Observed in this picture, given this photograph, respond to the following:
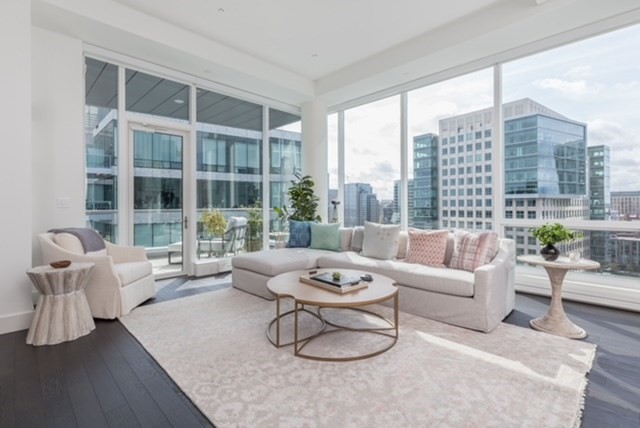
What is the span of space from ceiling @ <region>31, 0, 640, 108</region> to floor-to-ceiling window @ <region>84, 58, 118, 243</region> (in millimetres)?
296

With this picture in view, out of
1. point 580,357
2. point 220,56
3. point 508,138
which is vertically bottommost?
point 580,357

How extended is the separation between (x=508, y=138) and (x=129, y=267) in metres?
5.16

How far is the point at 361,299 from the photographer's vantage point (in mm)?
2449

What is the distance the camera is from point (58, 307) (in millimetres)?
2736

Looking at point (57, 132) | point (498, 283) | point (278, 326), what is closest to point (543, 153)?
point (498, 283)

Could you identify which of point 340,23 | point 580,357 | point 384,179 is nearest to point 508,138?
point 384,179

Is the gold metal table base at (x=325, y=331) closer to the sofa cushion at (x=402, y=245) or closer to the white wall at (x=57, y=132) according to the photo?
the sofa cushion at (x=402, y=245)

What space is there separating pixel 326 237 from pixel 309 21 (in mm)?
2918

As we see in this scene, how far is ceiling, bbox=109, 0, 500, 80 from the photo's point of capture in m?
3.72

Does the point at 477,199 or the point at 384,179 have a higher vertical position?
the point at 384,179

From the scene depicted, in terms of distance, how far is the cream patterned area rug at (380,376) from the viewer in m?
1.75

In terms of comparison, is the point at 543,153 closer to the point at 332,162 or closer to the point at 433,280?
the point at 433,280

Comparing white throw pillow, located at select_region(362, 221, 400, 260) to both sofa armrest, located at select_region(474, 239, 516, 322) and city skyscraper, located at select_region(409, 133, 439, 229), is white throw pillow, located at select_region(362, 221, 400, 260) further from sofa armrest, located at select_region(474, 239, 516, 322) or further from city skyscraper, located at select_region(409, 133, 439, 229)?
city skyscraper, located at select_region(409, 133, 439, 229)

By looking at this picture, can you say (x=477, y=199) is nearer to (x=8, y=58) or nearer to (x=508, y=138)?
(x=508, y=138)
